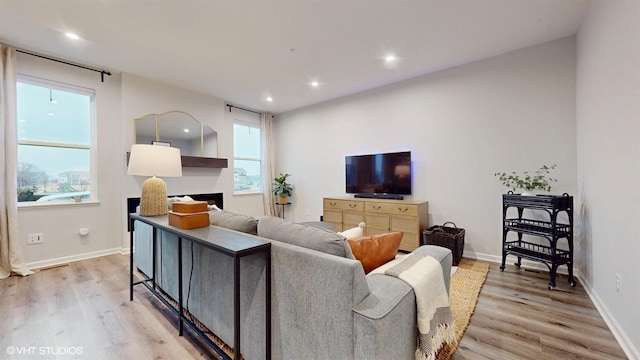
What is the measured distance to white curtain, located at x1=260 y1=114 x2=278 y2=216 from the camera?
5.85 metres

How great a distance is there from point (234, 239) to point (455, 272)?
8.67 ft

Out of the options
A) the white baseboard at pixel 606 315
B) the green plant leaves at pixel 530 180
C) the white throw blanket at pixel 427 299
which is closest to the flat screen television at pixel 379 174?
the green plant leaves at pixel 530 180

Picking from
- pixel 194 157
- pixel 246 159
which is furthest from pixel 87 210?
pixel 246 159

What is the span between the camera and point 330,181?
5145 mm

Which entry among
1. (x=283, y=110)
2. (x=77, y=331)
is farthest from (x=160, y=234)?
(x=283, y=110)

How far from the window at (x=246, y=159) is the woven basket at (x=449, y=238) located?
378cm

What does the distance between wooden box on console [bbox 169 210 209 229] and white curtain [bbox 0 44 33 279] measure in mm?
2676

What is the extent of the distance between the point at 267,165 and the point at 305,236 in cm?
476

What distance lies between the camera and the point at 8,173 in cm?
295

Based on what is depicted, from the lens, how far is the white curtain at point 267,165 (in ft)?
19.2

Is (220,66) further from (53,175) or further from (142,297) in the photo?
(142,297)

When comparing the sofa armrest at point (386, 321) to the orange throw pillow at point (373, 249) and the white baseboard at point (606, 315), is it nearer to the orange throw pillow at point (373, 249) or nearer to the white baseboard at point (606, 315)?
the orange throw pillow at point (373, 249)

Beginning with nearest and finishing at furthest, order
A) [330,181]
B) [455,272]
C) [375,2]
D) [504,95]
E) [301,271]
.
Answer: [301,271] → [375,2] → [455,272] → [504,95] → [330,181]

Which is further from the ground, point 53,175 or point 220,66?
point 220,66
